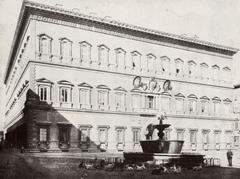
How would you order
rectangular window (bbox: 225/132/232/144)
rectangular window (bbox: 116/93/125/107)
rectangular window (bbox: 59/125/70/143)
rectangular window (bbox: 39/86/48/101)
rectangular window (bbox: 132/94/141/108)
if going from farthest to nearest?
rectangular window (bbox: 225/132/232/144), rectangular window (bbox: 132/94/141/108), rectangular window (bbox: 116/93/125/107), rectangular window (bbox: 59/125/70/143), rectangular window (bbox: 39/86/48/101)

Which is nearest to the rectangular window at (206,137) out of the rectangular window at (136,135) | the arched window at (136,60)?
the rectangular window at (136,135)

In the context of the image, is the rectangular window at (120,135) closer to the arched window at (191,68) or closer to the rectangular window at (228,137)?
the arched window at (191,68)

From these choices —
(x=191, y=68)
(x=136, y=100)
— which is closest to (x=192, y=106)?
(x=191, y=68)

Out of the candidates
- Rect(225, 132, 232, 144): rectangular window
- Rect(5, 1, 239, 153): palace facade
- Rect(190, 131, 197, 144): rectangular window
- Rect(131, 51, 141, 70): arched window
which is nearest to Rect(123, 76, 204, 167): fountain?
Rect(5, 1, 239, 153): palace facade

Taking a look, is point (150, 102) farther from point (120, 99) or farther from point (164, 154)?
point (164, 154)

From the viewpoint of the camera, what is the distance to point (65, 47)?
100ft

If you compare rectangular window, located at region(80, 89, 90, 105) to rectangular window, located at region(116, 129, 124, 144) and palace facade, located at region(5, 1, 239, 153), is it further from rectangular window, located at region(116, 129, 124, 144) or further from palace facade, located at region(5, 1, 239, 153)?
rectangular window, located at region(116, 129, 124, 144)

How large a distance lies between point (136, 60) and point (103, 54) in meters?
3.80

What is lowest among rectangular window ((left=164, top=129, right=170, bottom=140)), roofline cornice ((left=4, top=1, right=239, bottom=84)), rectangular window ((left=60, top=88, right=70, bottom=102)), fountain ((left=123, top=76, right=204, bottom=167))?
fountain ((left=123, top=76, right=204, bottom=167))

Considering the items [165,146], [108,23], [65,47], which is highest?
[108,23]

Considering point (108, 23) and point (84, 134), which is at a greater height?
point (108, 23)

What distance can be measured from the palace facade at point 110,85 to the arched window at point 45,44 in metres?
0.08

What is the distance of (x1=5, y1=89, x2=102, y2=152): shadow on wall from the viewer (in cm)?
2803

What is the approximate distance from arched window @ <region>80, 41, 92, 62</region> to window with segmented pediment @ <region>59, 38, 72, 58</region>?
1176 mm
